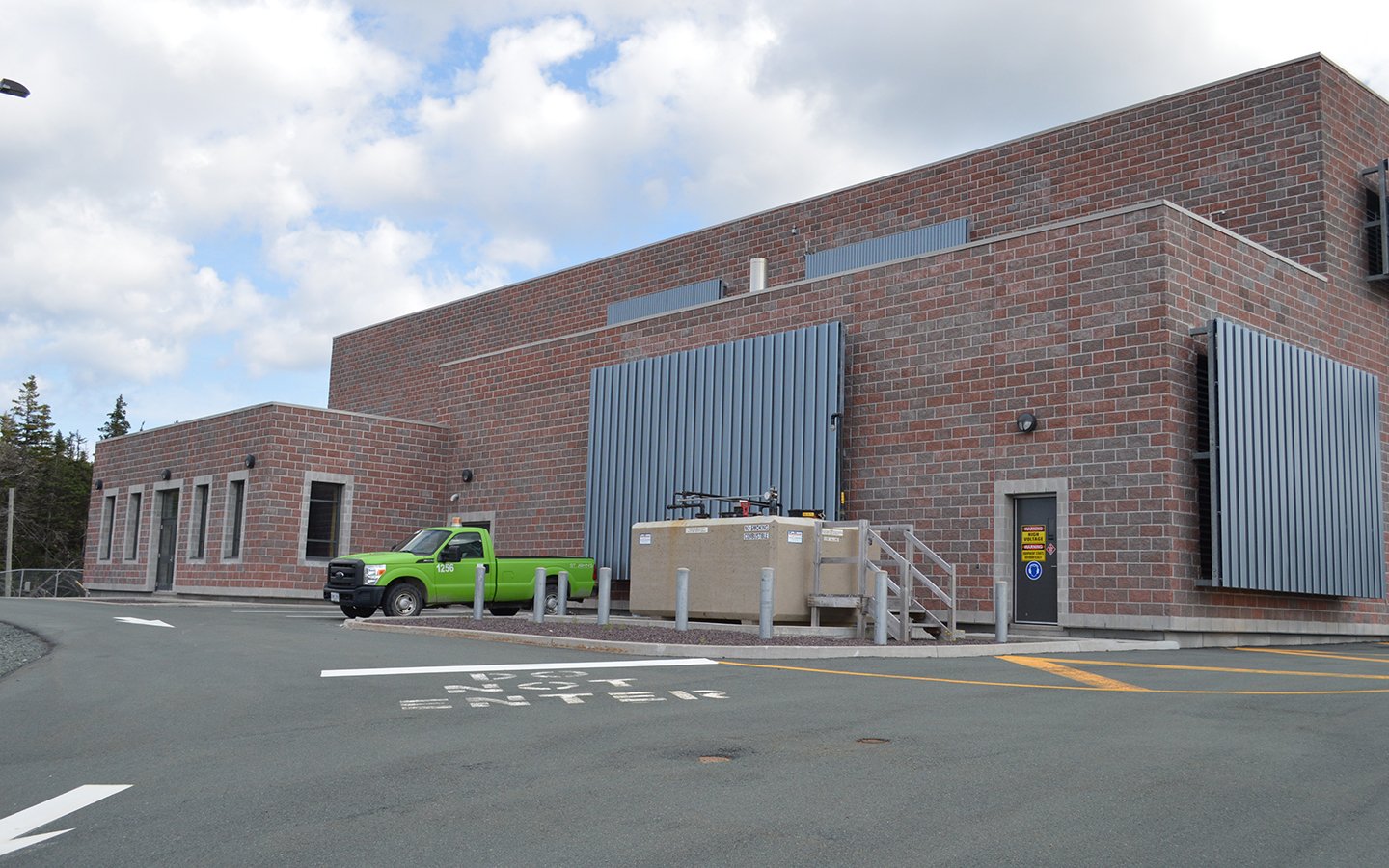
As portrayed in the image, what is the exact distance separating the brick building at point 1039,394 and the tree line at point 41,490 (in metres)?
40.3

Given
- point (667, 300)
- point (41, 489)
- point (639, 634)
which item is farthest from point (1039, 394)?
point (41, 489)

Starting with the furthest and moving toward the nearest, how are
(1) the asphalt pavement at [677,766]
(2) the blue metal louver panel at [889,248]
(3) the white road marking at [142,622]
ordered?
(2) the blue metal louver panel at [889,248] < (3) the white road marking at [142,622] < (1) the asphalt pavement at [677,766]

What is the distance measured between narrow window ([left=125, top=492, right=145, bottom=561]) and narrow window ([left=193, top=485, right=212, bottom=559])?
423cm

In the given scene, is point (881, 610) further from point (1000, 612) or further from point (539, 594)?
point (539, 594)

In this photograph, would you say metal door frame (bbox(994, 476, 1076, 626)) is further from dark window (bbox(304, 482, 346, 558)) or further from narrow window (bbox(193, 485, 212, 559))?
narrow window (bbox(193, 485, 212, 559))

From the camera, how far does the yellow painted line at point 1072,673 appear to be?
39.7ft

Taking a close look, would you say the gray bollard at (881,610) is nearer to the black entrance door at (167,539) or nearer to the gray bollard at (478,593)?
the gray bollard at (478,593)

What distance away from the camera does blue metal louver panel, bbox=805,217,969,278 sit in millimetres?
27203

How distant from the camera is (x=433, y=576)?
23609mm

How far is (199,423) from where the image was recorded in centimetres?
3419

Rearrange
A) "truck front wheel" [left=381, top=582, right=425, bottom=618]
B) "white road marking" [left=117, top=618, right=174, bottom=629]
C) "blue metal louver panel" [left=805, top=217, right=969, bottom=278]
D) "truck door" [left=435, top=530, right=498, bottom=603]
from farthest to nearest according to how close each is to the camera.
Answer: "blue metal louver panel" [left=805, top=217, right=969, bottom=278] < "truck door" [left=435, top=530, right=498, bottom=603] < "truck front wheel" [left=381, top=582, right=425, bottom=618] < "white road marking" [left=117, top=618, right=174, bottom=629]

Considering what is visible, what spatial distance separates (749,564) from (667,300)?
52.5ft

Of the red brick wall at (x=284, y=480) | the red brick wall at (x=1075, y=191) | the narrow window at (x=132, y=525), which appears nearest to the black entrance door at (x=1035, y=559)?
the red brick wall at (x=1075, y=191)

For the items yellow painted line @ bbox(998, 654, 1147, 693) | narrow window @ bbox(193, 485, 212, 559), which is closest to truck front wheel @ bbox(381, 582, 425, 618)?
yellow painted line @ bbox(998, 654, 1147, 693)
